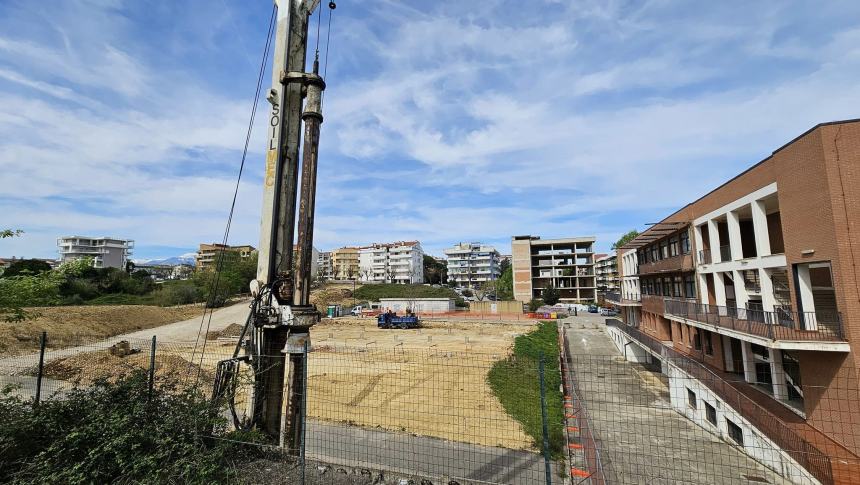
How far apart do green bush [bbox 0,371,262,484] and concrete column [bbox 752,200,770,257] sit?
16785mm

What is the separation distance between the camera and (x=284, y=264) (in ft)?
19.5

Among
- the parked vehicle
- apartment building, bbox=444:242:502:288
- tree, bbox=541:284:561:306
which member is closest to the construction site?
the parked vehicle

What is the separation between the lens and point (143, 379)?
602 cm

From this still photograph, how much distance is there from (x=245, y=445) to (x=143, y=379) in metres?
2.08

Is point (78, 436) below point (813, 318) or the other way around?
below

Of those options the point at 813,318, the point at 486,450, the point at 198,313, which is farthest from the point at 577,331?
the point at 198,313

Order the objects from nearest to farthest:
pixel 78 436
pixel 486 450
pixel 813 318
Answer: pixel 78 436, pixel 486 450, pixel 813 318

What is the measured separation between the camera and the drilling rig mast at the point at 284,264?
5566mm

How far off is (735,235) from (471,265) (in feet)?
347

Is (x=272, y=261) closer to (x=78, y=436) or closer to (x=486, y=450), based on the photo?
(x=78, y=436)

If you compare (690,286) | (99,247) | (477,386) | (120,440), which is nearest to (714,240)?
(690,286)

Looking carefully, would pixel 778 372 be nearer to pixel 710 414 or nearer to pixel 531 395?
pixel 710 414

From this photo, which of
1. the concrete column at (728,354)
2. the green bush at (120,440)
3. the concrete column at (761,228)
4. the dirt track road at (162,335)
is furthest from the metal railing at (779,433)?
the dirt track road at (162,335)

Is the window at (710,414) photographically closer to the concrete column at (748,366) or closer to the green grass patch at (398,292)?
the concrete column at (748,366)
